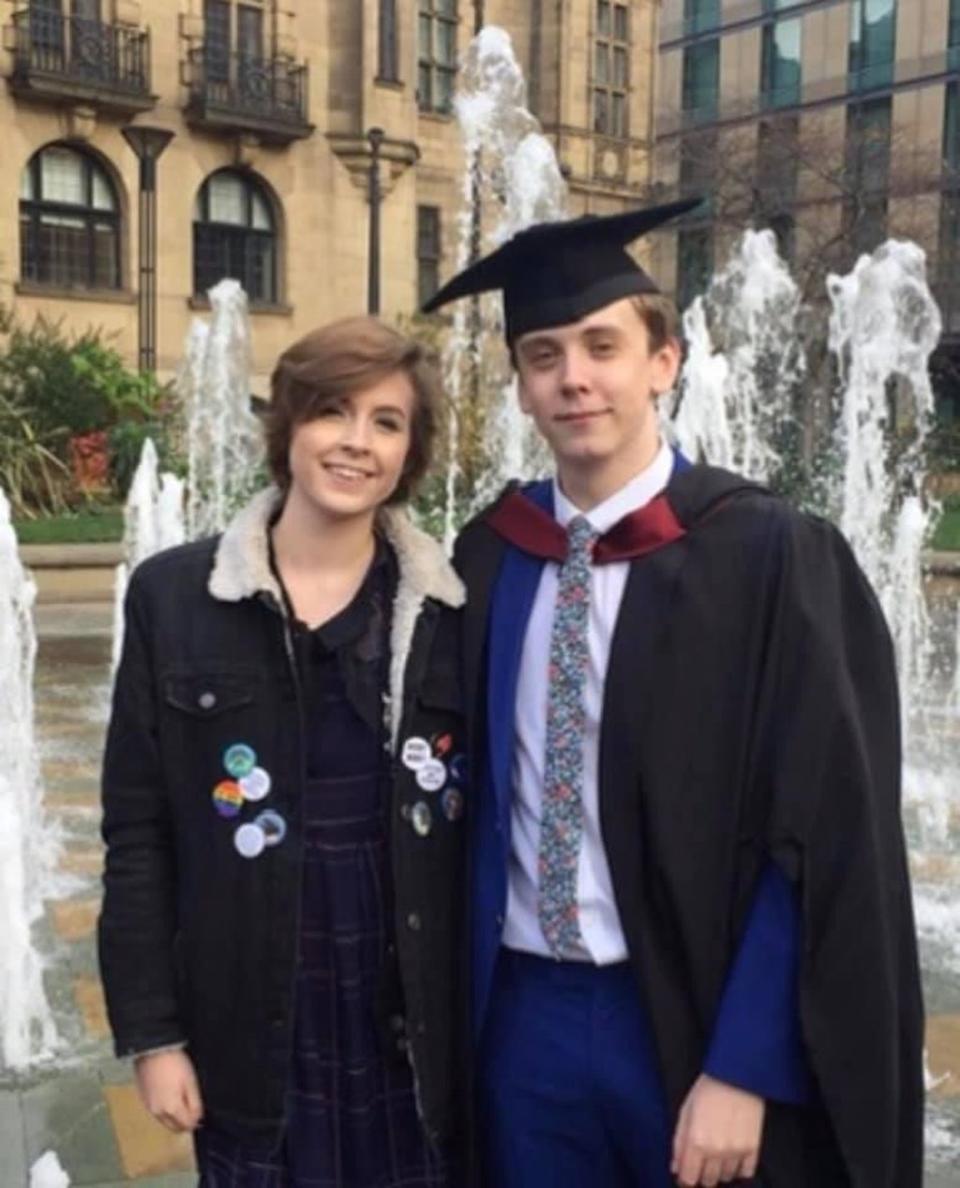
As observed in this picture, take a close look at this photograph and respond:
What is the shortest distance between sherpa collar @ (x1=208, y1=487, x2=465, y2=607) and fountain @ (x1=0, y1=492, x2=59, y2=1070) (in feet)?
7.04

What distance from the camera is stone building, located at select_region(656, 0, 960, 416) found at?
2864 centimetres

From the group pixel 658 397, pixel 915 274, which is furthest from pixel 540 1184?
pixel 915 274

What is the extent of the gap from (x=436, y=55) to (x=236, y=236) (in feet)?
19.3

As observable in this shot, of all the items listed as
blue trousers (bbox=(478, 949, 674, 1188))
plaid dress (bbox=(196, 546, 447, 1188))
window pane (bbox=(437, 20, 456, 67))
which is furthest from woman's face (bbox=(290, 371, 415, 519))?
window pane (bbox=(437, 20, 456, 67))

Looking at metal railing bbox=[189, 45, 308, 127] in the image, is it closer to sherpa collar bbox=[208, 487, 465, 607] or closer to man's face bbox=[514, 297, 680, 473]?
sherpa collar bbox=[208, 487, 465, 607]

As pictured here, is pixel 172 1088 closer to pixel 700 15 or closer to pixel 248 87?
pixel 248 87

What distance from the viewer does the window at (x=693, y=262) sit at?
3422 centimetres

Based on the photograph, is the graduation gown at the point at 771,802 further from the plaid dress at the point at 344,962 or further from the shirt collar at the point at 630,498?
the plaid dress at the point at 344,962

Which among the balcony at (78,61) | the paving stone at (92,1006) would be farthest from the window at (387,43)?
the paving stone at (92,1006)

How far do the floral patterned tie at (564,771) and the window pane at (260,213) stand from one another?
945 inches

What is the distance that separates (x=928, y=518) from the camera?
18.9 m

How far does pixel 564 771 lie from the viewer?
1.79m

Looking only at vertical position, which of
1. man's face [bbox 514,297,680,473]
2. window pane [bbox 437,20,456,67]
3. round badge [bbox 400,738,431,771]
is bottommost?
round badge [bbox 400,738,431,771]

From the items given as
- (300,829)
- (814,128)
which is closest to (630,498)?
(300,829)
